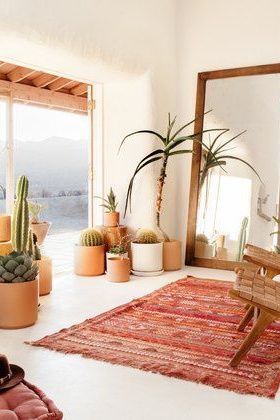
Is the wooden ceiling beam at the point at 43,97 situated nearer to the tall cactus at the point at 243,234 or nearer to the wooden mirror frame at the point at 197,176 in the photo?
the wooden mirror frame at the point at 197,176

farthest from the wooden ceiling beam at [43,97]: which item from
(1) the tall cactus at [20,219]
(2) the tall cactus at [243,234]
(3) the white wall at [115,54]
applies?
(2) the tall cactus at [243,234]

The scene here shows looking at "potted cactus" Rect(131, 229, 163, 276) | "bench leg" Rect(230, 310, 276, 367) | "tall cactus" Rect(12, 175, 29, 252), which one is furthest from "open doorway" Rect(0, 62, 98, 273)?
"bench leg" Rect(230, 310, 276, 367)

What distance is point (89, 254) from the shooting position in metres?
4.86

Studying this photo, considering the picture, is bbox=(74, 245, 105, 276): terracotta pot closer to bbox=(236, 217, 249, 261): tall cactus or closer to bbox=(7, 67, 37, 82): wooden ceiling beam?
bbox=(236, 217, 249, 261): tall cactus

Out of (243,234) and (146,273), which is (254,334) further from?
(243,234)

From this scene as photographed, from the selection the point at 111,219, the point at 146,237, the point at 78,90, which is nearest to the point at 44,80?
the point at 78,90

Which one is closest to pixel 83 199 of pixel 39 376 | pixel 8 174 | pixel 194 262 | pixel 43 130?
pixel 43 130

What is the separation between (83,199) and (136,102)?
8.83 metres

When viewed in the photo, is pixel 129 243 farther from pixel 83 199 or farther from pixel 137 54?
pixel 83 199

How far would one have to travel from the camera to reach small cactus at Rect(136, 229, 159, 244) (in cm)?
505

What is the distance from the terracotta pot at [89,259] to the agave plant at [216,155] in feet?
4.49

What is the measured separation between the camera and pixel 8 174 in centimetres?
679

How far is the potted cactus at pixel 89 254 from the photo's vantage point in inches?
192

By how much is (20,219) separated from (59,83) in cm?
424
